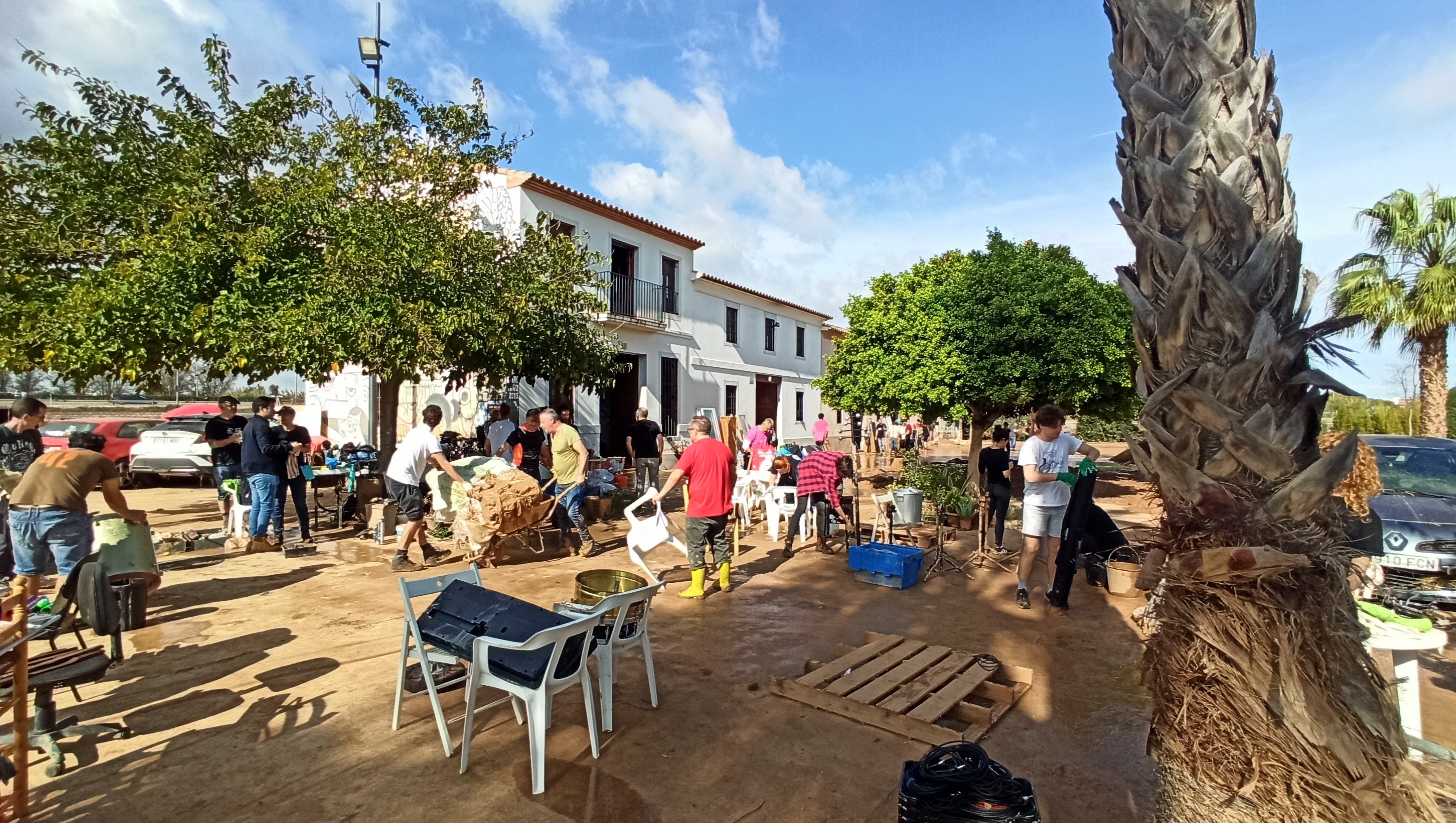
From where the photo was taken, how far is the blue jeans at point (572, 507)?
8.26m

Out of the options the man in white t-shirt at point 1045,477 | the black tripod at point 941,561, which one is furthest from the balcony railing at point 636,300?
the man in white t-shirt at point 1045,477

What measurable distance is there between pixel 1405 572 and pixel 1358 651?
19.7ft

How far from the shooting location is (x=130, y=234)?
29.7 feet

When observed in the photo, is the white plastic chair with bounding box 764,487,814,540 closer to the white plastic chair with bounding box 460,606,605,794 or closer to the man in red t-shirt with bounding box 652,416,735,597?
the man in red t-shirt with bounding box 652,416,735,597

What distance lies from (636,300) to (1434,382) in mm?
16984

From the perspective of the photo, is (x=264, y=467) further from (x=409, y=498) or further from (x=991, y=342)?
(x=991, y=342)

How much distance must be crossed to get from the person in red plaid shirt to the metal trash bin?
0.69 metres

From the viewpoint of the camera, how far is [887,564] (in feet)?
23.7

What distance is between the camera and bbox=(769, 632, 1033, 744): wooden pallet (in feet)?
12.7

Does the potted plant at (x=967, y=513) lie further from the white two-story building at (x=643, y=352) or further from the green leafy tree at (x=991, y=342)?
the white two-story building at (x=643, y=352)

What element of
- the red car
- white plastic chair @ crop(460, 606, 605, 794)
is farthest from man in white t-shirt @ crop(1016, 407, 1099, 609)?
the red car

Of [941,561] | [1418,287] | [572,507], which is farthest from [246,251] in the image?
[1418,287]

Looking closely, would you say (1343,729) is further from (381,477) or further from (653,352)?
(653,352)

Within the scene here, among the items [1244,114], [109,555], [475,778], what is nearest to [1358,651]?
[1244,114]
